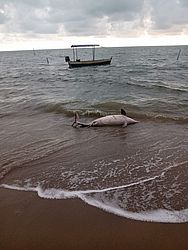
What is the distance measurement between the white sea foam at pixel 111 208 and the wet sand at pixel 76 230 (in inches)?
5.6

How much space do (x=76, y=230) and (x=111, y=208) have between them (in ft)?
2.92

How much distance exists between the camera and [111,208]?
218 inches

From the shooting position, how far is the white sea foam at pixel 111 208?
17.0 ft

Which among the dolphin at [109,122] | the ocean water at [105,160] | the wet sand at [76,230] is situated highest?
the wet sand at [76,230]

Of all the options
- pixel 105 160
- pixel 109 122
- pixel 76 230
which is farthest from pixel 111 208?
pixel 109 122

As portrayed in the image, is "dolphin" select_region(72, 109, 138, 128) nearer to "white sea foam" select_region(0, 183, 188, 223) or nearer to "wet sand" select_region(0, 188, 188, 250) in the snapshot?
"white sea foam" select_region(0, 183, 188, 223)

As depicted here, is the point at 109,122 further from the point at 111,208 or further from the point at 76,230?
the point at 76,230

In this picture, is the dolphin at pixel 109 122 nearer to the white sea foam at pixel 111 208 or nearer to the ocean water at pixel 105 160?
the ocean water at pixel 105 160

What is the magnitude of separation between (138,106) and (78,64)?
Answer: 117 feet

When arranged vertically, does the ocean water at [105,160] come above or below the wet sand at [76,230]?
below

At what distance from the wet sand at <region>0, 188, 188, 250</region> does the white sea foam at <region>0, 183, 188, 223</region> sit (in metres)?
0.14

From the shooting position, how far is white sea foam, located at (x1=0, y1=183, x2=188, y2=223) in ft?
17.0

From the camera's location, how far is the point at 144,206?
5602 millimetres

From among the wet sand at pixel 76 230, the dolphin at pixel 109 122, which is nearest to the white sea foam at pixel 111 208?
the wet sand at pixel 76 230
